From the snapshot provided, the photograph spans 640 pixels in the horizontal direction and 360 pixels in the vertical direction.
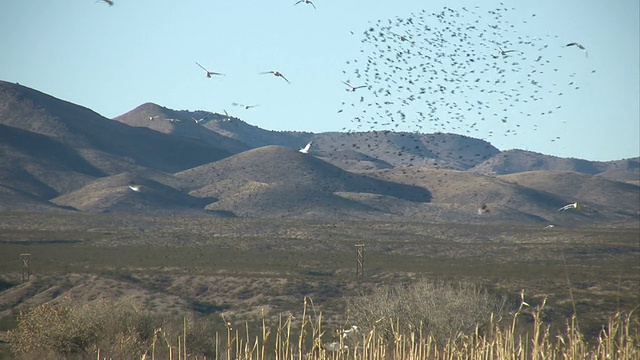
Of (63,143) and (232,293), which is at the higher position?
(63,143)

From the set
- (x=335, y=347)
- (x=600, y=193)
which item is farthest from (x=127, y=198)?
(x=335, y=347)

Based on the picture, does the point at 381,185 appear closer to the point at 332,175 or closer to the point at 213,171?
the point at 332,175

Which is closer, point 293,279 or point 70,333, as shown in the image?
point 70,333

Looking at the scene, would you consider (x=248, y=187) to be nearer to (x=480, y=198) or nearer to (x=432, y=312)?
(x=480, y=198)

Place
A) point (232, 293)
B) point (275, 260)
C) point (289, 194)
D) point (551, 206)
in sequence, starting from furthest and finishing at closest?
1. point (551, 206)
2. point (289, 194)
3. point (275, 260)
4. point (232, 293)

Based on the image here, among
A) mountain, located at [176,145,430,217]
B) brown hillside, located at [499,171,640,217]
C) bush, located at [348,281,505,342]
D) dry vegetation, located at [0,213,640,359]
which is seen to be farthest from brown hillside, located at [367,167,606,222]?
bush, located at [348,281,505,342]

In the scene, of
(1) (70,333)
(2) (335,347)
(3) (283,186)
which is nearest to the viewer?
(2) (335,347)

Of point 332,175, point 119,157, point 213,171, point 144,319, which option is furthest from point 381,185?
point 144,319

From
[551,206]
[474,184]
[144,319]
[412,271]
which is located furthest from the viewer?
[474,184]

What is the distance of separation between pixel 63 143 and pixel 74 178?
64.5ft

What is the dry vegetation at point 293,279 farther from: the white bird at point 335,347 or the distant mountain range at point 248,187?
the distant mountain range at point 248,187

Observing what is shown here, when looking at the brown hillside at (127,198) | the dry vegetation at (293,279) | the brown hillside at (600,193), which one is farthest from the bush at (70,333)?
the brown hillside at (600,193)

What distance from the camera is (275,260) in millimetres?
80688

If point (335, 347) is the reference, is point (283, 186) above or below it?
above
